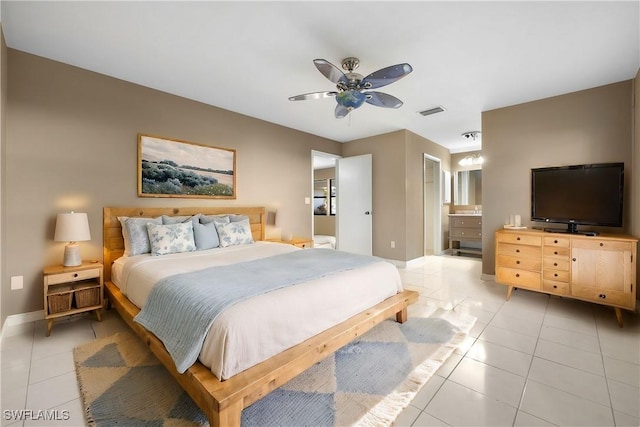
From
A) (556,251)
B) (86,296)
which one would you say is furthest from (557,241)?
(86,296)

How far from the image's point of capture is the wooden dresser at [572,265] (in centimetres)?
256

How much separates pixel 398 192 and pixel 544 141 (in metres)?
2.15

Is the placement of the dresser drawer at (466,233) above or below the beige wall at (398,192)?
below

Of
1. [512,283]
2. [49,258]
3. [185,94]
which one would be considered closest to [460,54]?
[512,283]

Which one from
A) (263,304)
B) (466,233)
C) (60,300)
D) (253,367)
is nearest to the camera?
(253,367)

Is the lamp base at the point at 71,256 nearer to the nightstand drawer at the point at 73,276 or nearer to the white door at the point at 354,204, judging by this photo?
the nightstand drawer at the point at 73,276

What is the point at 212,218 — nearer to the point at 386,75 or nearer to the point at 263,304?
the point at 263,304

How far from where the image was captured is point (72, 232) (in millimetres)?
2479

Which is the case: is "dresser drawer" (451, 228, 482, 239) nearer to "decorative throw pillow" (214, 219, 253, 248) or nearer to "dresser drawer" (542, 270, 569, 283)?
"dresser drawer" (542, 270, 569, 283)

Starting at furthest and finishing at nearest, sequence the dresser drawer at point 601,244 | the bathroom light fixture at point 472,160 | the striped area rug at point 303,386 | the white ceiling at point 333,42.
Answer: the bathroom light fixture at point 472,160
the dresser drawer at point 601,244
the white ceiling at point 333,42
the striped area rug at point 303,386

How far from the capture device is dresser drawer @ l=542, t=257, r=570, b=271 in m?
2.89

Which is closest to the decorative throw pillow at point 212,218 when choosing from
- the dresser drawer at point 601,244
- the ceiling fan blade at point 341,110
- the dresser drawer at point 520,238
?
the ceiling fan blade at point 341,110

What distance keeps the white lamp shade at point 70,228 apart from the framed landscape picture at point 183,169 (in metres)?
0.71

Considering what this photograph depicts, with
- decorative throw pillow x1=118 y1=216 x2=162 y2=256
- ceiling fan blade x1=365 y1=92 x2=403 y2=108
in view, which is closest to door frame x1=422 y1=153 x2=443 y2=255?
ceiling fan blade x1=365 y1=92 x2=403 y2=108
